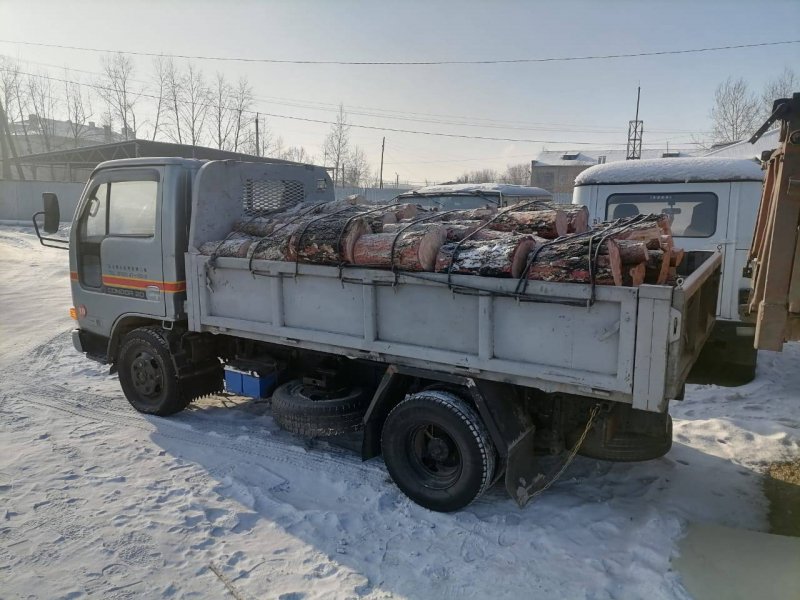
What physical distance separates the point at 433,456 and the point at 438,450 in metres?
0.07

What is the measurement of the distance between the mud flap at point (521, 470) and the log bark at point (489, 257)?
45.8 inches

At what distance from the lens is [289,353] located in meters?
5.30

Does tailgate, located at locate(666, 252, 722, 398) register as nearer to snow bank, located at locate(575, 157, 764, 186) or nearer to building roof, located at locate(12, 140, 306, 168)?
snow bank, located at locate(575, 157, 764, 186)

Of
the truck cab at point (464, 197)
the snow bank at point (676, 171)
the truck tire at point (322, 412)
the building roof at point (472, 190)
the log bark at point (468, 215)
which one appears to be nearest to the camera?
the truck tire at point (322, 412)

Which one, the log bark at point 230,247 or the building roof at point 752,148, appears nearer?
the log bark at point 230,247

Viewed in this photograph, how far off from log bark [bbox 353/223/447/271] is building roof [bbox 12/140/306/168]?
16248 millimetres

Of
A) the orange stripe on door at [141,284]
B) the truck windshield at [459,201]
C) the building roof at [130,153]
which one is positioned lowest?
the orange stripe on door at [141,284]

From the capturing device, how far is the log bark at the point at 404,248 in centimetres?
371

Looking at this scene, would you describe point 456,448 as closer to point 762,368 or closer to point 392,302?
point 392,302

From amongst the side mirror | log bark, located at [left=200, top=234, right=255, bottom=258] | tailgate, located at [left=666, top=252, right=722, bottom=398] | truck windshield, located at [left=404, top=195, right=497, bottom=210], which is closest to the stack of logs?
log bark, located at [left=200, top=234, right=255, bottom=258]

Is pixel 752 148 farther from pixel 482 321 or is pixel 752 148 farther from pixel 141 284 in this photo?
pixel 141 284

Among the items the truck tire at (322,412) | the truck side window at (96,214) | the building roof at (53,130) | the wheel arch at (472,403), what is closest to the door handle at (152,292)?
the truck side window at (96,214)

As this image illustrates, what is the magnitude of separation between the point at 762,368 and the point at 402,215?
16.2ft

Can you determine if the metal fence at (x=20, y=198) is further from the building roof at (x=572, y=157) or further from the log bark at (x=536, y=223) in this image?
the building roof at (x=572, y=157)
